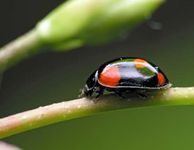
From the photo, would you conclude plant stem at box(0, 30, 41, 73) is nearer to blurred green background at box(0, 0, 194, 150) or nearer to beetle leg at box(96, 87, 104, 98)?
beetle leg at box(96, 87, 104, 98)

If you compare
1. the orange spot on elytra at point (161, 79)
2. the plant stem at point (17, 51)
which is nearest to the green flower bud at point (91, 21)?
the plant stem at point (17, 51)

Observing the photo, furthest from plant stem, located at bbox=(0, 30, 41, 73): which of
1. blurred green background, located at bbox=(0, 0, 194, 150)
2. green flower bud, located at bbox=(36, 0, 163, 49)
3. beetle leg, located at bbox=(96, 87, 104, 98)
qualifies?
blurred green background, located at bbox=(0, 0, 194, 150)

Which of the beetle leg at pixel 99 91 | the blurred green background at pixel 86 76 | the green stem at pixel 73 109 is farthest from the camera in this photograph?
the blurred green background at pixel 86 76

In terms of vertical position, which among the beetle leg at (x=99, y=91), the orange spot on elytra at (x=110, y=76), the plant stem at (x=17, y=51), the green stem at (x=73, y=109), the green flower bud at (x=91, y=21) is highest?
the green flower bud at (x=91, y=21)

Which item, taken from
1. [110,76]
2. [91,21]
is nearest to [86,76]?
[110,76]

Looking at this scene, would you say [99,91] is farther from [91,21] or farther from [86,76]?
[86,76]

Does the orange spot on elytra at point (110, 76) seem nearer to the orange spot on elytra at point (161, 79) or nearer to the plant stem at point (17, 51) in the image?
the orange spot on elytra at point (161, 79)
